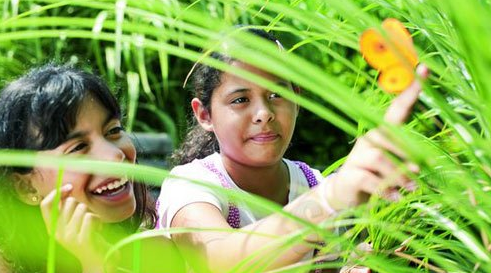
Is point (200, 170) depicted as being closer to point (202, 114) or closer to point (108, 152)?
point (202, 114)

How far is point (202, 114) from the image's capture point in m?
1.58

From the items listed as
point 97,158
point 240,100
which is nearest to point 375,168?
point 97,158

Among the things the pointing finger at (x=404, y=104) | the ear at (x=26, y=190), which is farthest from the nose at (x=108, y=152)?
the pointing finger at (x=404, y=104)

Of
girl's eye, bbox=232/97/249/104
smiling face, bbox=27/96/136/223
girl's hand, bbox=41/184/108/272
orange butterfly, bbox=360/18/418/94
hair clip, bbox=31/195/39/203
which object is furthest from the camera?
girl's eye, bbox=232/97/249/104

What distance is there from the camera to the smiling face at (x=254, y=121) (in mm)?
1396

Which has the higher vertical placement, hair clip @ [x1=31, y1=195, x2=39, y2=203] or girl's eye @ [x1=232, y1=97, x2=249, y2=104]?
girl's eye @ [x1=232, y1=97, x2=249, y2=104]

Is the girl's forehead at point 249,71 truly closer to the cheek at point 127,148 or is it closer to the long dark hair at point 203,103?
the long dark hair at point 203,103

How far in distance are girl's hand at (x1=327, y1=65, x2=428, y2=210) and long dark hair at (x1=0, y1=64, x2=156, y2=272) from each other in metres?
0.60

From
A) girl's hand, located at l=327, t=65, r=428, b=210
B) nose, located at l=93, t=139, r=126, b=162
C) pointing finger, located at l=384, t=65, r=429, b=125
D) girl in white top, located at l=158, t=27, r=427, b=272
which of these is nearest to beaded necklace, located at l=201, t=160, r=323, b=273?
girl in white top, located at l=158, t=27, r=427, b=272

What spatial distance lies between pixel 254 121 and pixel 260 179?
0.49 feet

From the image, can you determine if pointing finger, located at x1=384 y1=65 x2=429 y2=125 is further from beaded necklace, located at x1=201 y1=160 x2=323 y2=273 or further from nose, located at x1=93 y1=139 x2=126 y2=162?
beaded necklace, located at x1=201 y1=160 x2=323 y2=273

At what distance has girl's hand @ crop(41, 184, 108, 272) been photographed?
1077 mm

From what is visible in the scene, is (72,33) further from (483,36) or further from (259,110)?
(259,110)

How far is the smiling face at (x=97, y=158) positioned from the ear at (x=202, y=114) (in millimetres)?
239
